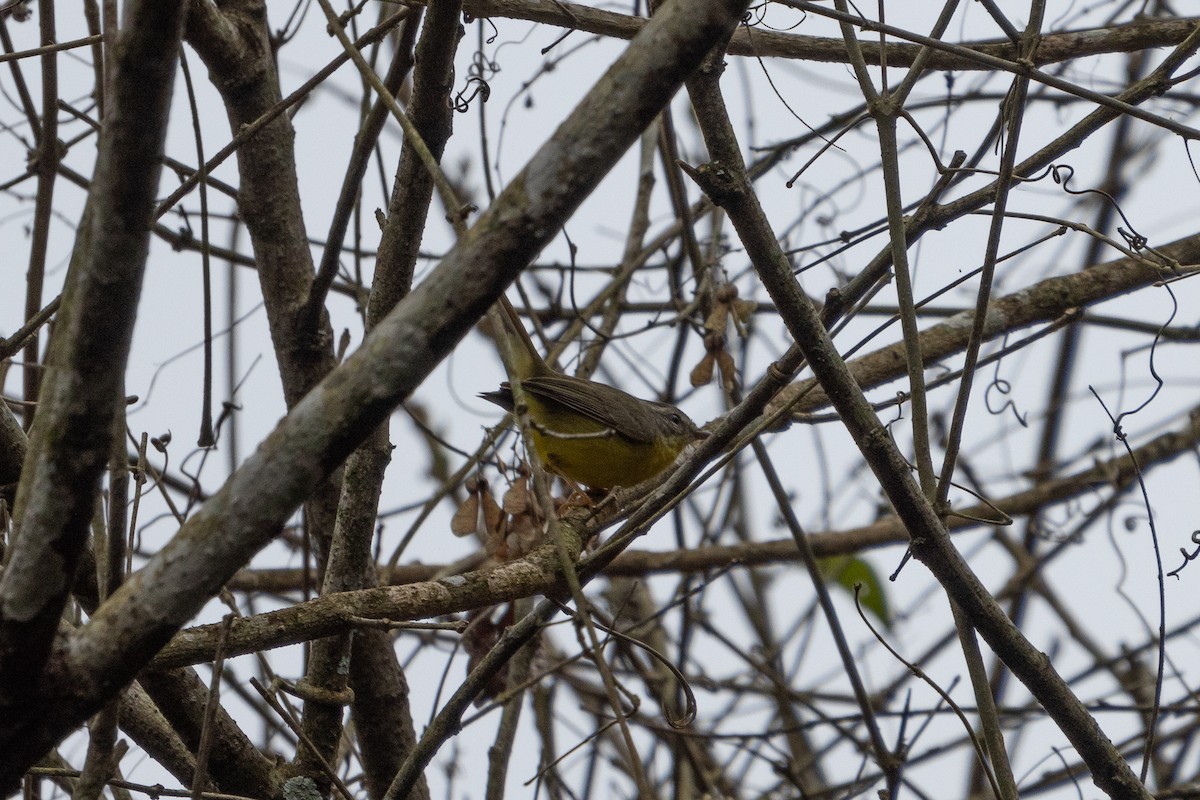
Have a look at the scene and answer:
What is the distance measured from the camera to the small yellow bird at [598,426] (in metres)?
4.96

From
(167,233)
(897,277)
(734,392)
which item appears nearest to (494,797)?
(734,392)

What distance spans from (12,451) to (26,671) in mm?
1015

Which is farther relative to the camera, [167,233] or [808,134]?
[808,134]

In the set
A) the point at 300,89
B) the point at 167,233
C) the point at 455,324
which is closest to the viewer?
the point at 455,324

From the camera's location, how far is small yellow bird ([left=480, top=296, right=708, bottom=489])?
4957 mm

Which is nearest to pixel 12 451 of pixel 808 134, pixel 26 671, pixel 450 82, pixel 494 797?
pixel 26 671

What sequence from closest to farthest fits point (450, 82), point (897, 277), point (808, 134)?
point (897, 277)
point (450, 82)
point (808, 134)

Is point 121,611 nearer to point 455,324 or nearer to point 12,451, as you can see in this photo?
point 455,324

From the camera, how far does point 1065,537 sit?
5375 mm

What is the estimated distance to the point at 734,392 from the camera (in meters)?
4.41

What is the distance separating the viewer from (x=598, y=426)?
5109 mm

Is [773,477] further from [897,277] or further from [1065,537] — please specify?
[1065,537]

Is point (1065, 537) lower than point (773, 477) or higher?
higher

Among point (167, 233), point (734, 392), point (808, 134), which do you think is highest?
point (808, 134)
